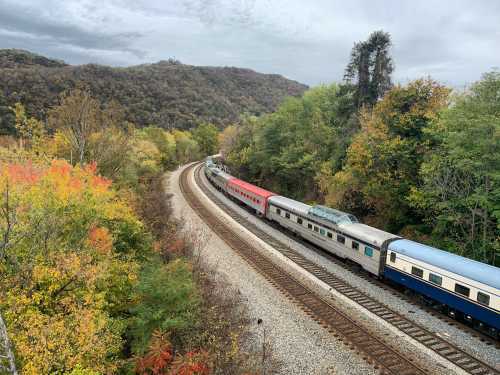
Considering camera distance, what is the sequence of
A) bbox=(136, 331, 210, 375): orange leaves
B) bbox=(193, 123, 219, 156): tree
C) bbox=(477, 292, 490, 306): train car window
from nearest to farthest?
bbox=(136, 331, 210, 375): orange leaves → bbox=(477, 292, 490, 306): train car window → bbox=(193, 123, 219, 156): tree

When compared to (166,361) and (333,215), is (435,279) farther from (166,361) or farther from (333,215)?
Answer: (166,361)

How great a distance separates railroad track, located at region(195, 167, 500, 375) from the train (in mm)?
1677

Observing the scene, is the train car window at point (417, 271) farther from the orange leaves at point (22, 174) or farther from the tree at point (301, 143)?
the tree at point (301, 143)

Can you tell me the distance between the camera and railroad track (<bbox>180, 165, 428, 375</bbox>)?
12750mm

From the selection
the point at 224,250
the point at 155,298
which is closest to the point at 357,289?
the point at 224,250

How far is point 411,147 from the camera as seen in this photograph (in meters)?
25.2

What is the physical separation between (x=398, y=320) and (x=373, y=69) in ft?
109

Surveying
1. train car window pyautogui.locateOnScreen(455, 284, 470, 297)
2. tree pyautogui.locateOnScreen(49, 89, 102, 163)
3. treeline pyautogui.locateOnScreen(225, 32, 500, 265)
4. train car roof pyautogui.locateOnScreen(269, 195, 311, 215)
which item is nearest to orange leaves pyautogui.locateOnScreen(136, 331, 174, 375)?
train car window pyautogui.locateOnScreen(455, 284, 470, 297)

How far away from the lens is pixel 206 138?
109 metres

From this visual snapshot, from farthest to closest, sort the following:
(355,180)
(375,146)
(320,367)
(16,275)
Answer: (355,180) → (375,146) → (320,367) → (16,275)

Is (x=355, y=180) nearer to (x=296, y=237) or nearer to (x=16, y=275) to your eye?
(x=296, y=237)

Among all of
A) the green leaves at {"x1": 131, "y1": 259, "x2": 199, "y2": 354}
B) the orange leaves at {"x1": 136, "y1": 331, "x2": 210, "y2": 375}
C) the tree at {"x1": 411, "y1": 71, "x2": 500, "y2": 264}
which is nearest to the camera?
the orange leaves at {"x1": 136, "y1": 331, "x2": 210, "y2": 375}

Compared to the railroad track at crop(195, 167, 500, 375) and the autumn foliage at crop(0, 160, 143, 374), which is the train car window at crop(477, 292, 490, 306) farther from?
the autumn foliage at crop(0, 160, 143, 374)

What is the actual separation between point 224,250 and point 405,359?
13894 mm
